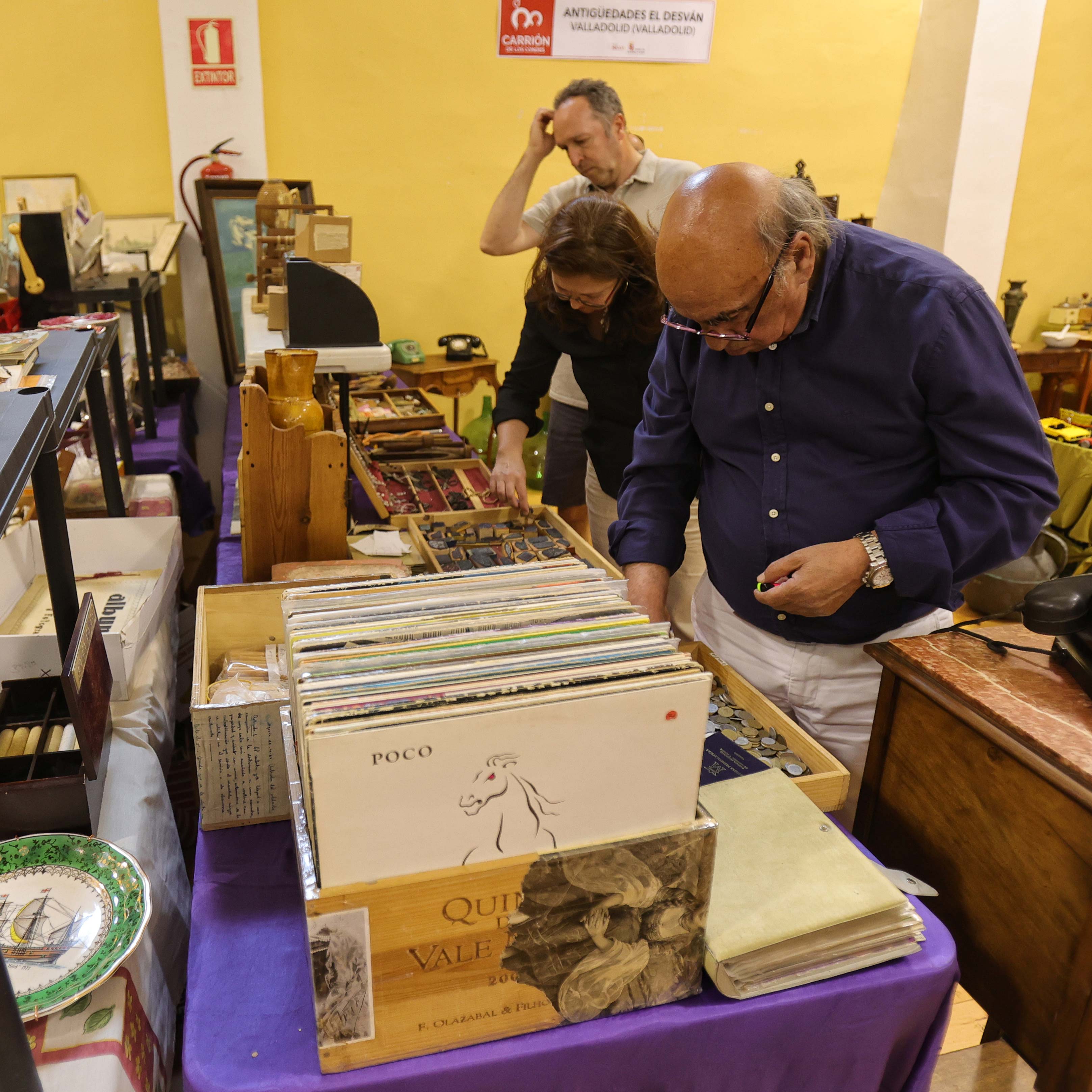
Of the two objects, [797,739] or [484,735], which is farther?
[797,739]

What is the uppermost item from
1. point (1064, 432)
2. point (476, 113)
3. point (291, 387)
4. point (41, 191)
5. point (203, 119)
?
point (476, 113)

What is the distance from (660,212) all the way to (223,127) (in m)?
2.64

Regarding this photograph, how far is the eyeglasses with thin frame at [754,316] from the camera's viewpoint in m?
1.32

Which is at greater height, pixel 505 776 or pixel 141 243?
pixel 141 243

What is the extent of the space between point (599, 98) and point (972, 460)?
225 centimetres

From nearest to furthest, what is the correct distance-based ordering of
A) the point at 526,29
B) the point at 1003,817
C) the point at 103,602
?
the point at 1003,817
the point at 103,602
the point at 526,29

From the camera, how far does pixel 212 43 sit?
4.38m

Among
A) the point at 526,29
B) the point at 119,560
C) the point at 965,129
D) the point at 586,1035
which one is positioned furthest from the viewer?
the point at 965,129

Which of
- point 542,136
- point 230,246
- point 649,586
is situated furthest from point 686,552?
point 230,246

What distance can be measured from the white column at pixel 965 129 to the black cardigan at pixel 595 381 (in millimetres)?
3685

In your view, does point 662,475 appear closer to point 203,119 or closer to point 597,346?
point 597,346

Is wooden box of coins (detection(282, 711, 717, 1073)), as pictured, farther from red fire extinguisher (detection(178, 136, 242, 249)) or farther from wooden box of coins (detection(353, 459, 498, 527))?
red fire extinguisher (detection(178, 136, 242, 249))

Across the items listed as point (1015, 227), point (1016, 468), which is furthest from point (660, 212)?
point (1015, 227)

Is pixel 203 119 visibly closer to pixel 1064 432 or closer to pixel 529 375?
pixel 529 375
